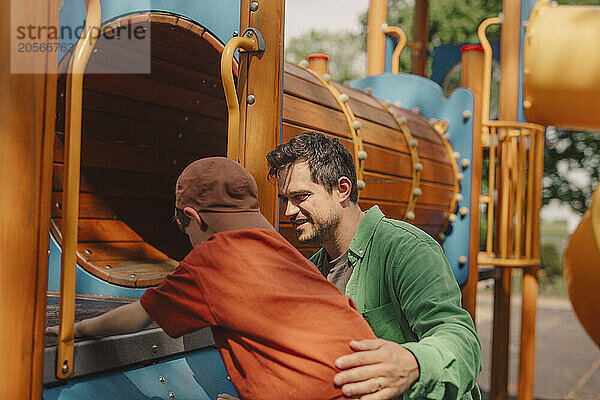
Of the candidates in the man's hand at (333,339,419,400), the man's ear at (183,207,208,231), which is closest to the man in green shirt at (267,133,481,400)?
the man's hand at (333,339,419,400)

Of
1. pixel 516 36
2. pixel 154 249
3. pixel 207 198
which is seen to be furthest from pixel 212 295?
pixel 516 36

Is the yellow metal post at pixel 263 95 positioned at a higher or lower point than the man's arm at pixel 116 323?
higher

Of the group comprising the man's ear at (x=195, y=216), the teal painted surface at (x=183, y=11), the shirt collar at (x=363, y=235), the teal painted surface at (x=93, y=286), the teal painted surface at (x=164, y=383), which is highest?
the teal painted surface at (x=183, y=11)

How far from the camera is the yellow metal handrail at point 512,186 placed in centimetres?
487

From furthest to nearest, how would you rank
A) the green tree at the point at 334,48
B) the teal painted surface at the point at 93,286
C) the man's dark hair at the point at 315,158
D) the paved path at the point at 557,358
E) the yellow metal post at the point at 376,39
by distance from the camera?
the green tree at the point at 334,48 → the paved path at the point at 557,358 → the yellow metal post at the point at 376,39 → the teal painted surface at the point at 93,286 → the man's dark hair at the point at 315,158

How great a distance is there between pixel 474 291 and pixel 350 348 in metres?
2.96

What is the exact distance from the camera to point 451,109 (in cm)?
470

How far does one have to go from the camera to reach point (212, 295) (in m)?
1.35

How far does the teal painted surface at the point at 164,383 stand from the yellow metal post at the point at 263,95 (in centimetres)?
50

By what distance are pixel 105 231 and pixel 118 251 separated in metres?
0.13

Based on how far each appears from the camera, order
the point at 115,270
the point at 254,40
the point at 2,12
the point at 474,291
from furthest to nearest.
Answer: the point at 474,291
the point at 115,270
the point at 254,40
the point at 2,12

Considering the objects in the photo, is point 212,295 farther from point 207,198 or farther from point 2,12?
point 2,12

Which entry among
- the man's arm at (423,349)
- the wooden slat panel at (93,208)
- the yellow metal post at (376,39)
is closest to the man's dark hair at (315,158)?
the man's arm at (423,349)

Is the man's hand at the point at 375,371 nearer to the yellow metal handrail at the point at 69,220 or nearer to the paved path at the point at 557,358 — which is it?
the yellow metal handrail at the point at 69,220
